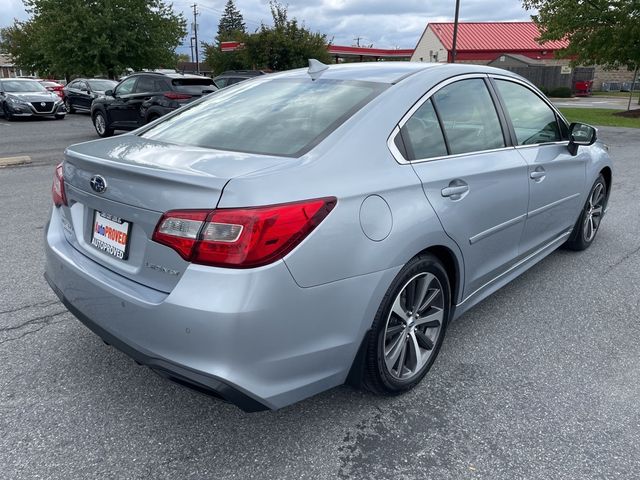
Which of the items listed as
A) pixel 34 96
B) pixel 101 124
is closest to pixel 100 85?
pixel 34 96

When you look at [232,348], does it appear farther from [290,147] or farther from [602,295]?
[602,295]

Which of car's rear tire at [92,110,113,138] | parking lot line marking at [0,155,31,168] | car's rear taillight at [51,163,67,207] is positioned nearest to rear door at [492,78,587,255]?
car's rear taillight at [51,163,67,207]

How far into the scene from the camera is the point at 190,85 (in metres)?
12.8

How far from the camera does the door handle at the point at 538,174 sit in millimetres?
3590

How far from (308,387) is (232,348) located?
421 mm

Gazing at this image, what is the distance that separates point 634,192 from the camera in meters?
7.89

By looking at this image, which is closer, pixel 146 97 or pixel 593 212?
pixel 593 212

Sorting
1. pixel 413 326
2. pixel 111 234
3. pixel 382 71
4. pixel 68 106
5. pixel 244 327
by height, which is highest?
pixel 382 71

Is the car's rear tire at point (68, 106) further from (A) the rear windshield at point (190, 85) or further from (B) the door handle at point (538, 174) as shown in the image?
(B) the door handle at point (538, 174)

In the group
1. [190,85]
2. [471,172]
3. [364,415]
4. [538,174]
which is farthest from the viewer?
[190,85]

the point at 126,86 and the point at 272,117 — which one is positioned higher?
the point at 272,117

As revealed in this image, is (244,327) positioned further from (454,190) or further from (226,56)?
(226,56)

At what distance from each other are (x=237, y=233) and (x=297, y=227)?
0.23 m

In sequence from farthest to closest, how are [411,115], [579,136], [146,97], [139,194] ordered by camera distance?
1. [146,97]
2. [579,136]
3. [411,115]
4. [139,194]
